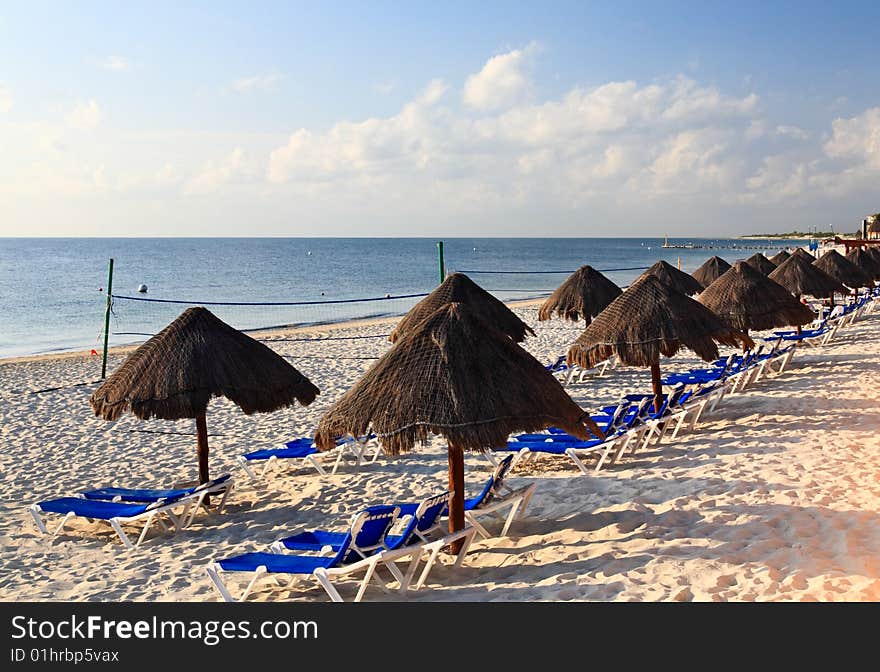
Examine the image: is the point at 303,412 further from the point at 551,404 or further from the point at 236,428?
the point at 551,404

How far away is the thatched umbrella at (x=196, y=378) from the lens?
21.7 feet

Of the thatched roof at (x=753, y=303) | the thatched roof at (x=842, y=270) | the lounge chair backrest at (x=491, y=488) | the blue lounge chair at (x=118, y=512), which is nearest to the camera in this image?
the lounge chair backrest at (x=491, y=488)

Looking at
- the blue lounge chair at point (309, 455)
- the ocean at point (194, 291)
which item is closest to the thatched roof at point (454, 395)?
the blue lounge chair at point (309, 455)

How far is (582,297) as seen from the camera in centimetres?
1389

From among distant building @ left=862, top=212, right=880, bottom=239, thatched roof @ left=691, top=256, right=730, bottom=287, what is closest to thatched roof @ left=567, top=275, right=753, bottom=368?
thatched roof @ left=691, top=256, right=730, bottom=287

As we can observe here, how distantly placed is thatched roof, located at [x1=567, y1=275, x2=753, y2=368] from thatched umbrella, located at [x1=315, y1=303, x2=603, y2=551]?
3.07 metres

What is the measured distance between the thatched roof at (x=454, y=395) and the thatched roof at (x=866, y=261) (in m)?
22.3

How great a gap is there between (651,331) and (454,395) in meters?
3.99

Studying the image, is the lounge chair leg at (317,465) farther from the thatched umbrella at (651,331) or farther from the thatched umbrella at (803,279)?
the thatched umbrella at (803,279)

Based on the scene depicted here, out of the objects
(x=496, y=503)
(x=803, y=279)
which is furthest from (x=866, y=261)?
(x=496, y=503)

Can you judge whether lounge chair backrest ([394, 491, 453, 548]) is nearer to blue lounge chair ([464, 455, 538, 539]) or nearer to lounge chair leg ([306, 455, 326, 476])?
blue lounge chair ([464, 455, 538, 539])

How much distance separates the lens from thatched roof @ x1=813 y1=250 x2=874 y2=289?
68.4ft

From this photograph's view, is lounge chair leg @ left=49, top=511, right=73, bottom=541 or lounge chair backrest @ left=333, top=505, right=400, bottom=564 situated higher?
lounge chair backrest @ left=333, top=505, right=400, bottom=564

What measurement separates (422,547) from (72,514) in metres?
3.17
